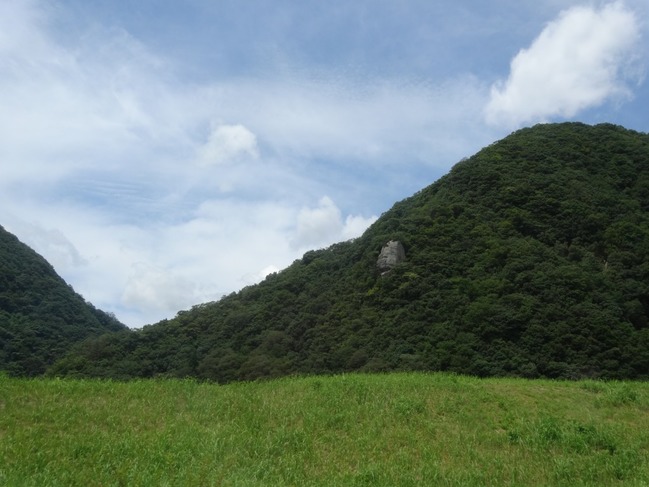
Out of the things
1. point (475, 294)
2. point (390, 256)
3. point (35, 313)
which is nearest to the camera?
point (475, 294)

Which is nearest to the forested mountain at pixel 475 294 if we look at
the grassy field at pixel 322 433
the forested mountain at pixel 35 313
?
the forested mountain at pixel 35 313

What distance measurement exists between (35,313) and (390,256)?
2846cm

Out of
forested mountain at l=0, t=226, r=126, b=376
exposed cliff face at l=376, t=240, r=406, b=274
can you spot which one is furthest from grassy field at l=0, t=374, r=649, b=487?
exposed cliff face at l=376, t=240, r=406, b=274

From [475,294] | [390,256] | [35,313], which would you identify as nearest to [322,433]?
[475,294]

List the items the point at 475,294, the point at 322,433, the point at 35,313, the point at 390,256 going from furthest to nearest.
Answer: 1. the point at 390,256
2. the point at 35,313
3. the point at 475,294
4. the point at 322,433

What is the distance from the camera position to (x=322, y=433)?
1005 cm

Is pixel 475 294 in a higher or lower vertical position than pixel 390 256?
lower

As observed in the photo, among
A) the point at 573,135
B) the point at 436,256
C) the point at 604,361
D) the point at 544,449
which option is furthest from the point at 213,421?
the point at 573,135

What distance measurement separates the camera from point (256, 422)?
10.4m

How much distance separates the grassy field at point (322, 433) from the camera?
8.07 meters

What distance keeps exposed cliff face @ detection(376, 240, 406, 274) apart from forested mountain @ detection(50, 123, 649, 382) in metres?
0.59

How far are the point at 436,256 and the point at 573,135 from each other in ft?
81.6

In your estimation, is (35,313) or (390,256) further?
(390,256)

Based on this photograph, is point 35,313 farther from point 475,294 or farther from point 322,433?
point 322,433
